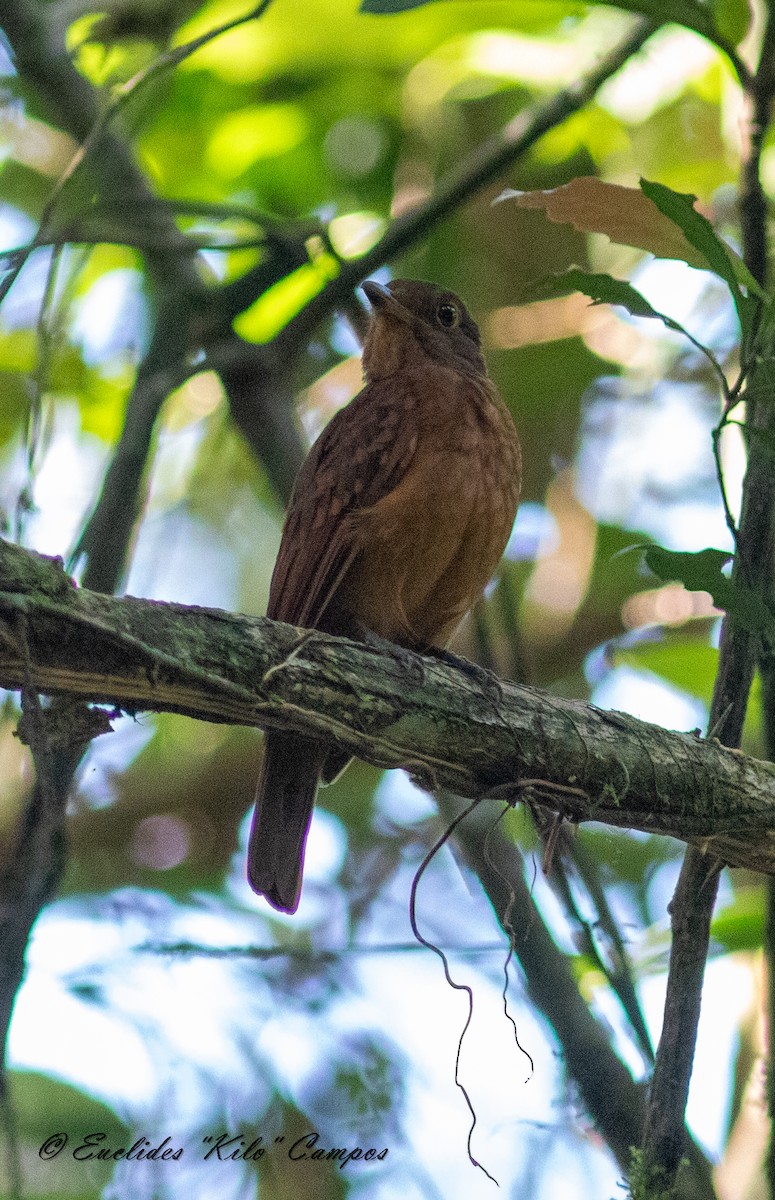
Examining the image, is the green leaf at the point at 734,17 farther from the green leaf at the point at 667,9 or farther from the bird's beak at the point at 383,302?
the bird's beak at the point at 383,302

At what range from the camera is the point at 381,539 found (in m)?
3.94

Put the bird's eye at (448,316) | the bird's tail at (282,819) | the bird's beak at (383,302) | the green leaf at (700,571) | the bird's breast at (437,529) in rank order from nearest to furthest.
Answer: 1. the green leaf at (700,571)
2. the bird's breast at (437,529)
3. the bird's tail at (282,819)
4. the bird's beak at (383,302)
5. the bird's eye at (448,316)

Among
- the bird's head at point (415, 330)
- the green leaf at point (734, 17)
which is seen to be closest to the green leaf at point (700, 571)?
the green leaf at point (734, 17)

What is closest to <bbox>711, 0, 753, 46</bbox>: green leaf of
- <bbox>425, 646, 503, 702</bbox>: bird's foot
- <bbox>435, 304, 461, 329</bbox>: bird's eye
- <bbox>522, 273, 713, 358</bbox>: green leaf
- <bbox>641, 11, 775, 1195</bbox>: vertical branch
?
<bbox>641, 11, 775, 1195</bbox>: vertical branch

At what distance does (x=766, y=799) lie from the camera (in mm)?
3203

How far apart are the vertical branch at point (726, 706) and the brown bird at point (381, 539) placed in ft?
2.94

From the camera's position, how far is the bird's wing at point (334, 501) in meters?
3.96

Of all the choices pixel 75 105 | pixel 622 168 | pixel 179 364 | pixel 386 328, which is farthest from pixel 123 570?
pixel 622 168

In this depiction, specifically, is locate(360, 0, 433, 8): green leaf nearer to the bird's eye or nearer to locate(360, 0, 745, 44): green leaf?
locate(360, 0, 745, 44): green leaf

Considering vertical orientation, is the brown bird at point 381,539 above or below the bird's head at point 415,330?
below

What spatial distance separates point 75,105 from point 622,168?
7.83 ft

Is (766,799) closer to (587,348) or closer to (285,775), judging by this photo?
(285,775)

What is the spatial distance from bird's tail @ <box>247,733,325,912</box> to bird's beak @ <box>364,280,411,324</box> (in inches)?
64.4

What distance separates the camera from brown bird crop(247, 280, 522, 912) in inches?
156
